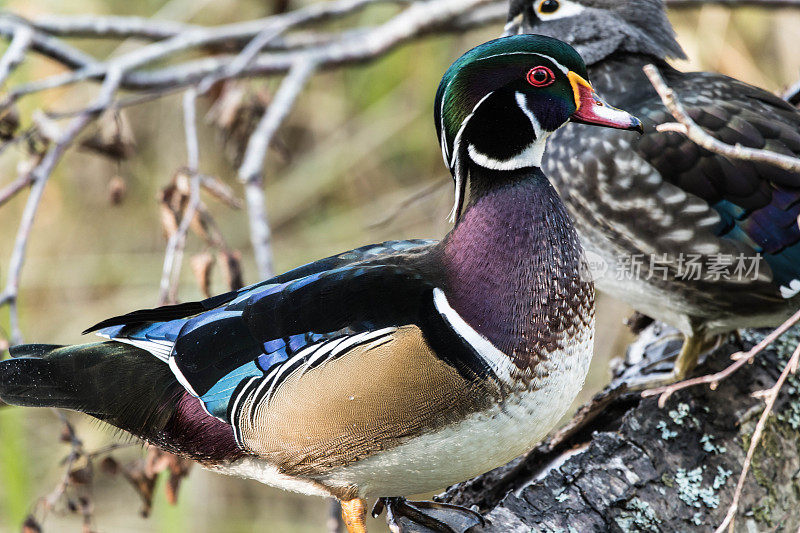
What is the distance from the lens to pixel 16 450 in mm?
2338

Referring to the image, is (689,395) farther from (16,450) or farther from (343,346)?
(16,450)

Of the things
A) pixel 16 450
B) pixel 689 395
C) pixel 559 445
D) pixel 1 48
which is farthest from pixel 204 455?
pixel 1 48

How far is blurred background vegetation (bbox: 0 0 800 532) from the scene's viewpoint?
365cm

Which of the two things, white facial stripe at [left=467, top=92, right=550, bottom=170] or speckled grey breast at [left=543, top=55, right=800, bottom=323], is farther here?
speckled grey breast at [left=543, top=55, right=800, bottom=323]

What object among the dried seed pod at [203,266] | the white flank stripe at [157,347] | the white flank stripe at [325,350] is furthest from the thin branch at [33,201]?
the white flank stripe at [325,350]

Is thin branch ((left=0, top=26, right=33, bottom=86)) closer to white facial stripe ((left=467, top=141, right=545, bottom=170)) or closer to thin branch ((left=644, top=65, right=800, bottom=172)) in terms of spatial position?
white facial stripe ((left=467, top=141, right=545, bottom=170))

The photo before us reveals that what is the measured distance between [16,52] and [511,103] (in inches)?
54.7

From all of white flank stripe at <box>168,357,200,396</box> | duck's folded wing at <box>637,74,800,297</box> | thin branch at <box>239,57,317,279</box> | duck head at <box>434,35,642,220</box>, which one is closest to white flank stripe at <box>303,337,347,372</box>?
white flank stripe at <box>168,357,200,396</box>

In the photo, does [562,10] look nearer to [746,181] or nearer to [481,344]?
[746,181]

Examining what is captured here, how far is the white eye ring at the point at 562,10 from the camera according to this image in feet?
7.32

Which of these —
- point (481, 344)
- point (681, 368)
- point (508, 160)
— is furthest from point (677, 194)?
point (481, 344)

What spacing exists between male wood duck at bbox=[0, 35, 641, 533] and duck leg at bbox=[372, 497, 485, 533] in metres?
0.10

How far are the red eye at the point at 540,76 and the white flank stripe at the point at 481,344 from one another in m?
0.38

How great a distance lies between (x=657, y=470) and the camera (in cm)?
159
